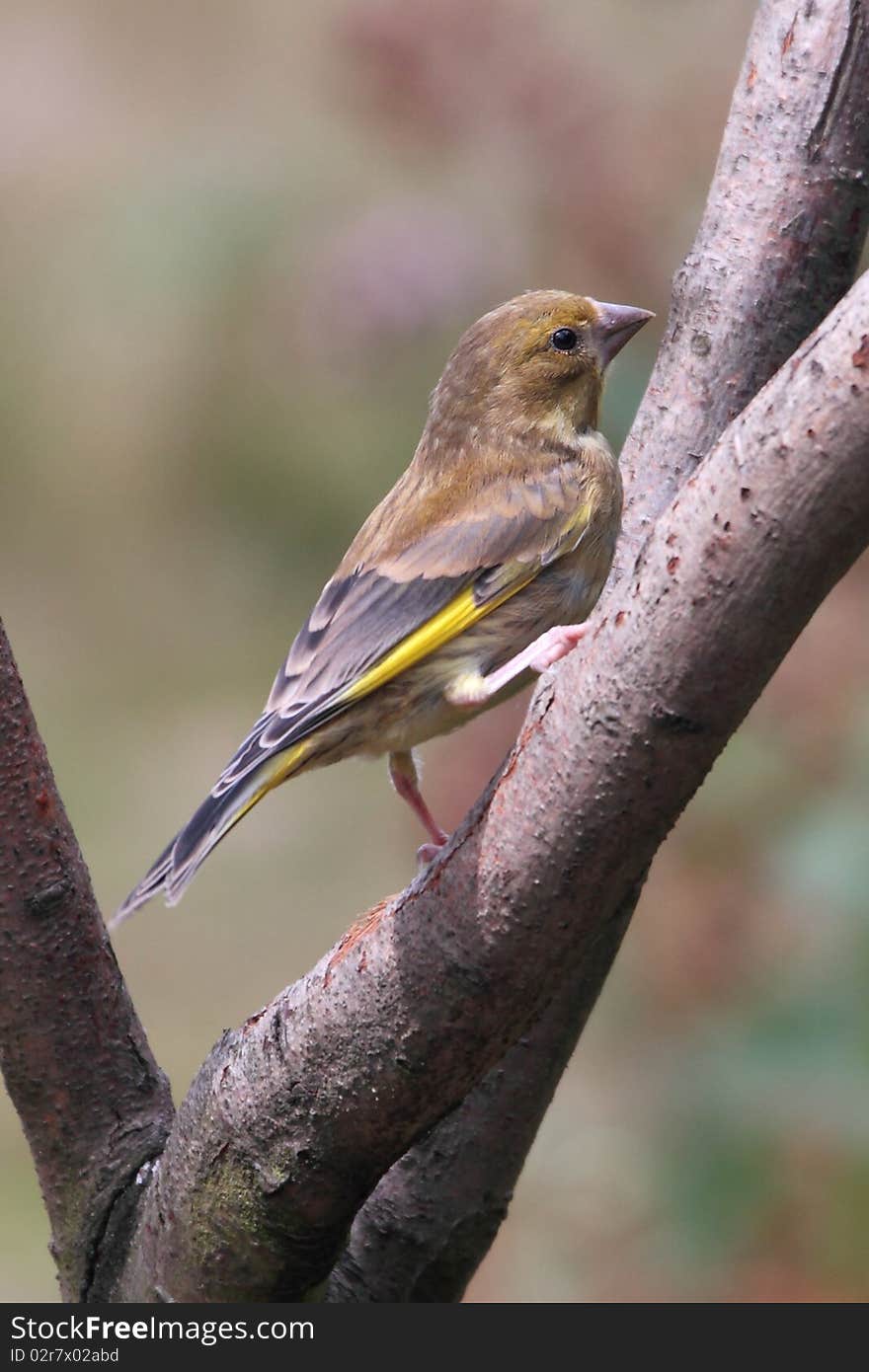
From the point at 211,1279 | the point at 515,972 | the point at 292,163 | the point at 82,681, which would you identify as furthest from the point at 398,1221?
the point at 292,163

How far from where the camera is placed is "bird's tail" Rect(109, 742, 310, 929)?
2.30m

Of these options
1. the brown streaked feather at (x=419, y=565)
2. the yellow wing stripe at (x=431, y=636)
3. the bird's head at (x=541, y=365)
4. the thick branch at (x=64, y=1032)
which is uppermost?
the bird's head at (x=541, y=365)

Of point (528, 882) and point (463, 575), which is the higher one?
point (463, 575)

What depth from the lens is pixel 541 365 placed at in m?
3.04

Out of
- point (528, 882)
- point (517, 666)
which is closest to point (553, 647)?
point (517, 666)

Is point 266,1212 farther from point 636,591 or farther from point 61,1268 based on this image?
point 636,591

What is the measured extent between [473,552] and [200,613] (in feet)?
18.1

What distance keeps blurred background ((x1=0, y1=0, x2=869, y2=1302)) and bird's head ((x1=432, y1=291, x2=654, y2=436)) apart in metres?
0.18

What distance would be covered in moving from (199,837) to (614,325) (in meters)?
1.25

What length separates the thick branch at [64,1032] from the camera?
2139 mm

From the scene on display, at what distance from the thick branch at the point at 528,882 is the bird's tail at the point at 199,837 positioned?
0.82 feet

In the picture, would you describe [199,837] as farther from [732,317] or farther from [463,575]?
[732,317]

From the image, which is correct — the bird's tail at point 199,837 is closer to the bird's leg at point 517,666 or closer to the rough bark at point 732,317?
the bird's leg at point 517,666

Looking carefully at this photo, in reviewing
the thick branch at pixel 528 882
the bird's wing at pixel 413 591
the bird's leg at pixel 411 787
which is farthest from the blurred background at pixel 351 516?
the thick branch at pixel 528 882
